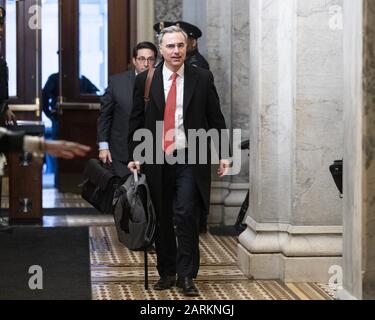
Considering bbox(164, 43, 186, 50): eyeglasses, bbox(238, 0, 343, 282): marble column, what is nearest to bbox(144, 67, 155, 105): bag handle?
bbox(164, 43, 186, 50): eyeglasses

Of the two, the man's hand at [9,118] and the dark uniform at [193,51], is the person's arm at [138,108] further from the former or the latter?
the man's hand at [9,118]

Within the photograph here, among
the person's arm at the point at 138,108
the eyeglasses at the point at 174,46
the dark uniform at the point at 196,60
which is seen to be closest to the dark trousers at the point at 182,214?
the person's arm at the point at 138,108

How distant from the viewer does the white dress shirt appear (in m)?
7.88

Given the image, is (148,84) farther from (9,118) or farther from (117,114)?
(9,118)

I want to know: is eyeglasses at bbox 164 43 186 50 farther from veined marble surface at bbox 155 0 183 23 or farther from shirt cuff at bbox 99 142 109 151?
veined marble surface at bbox 155 0 183 23

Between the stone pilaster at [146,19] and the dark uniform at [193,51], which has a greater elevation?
the stone pilaster at [146,19]

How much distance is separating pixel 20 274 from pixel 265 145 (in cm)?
215

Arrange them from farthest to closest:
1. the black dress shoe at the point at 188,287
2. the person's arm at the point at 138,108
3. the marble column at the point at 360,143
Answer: the person's arm at the point at 138,108 → the black dress shoe at the point at 188,287 → the marble column at the point at 360,143

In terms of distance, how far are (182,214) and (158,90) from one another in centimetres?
89

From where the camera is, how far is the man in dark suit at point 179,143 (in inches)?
311

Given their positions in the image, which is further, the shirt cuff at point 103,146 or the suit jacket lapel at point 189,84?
the shirt cuff at point 103,146

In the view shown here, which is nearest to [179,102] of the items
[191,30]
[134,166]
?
[134,166]

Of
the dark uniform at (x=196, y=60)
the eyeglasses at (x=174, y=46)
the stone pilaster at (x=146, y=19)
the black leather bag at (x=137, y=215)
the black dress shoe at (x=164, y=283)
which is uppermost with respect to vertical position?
the stone pilaster at (x=146, y=19)
